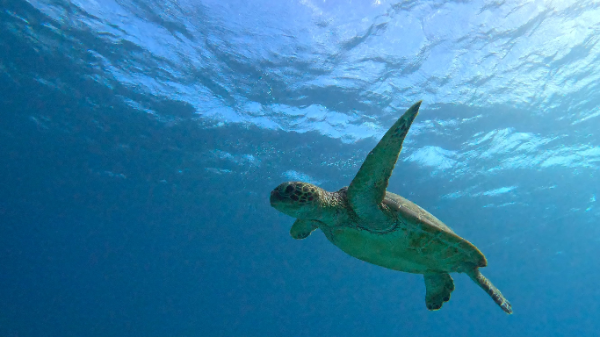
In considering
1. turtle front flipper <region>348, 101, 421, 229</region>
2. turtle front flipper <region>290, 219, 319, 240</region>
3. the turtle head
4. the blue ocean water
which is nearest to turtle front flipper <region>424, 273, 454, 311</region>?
turtle front flipper <region>348, 101, 421, 229</region>

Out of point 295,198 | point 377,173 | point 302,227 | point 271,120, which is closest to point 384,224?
point 377,173

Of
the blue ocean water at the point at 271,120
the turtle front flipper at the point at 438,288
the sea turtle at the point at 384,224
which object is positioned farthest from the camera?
the blue ocean water at the point at 271,120

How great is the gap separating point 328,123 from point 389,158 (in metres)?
10.5

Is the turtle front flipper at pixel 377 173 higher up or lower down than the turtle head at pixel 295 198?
higher up

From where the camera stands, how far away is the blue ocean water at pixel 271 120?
9.24m

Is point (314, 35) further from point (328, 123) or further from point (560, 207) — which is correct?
point (560, 207)

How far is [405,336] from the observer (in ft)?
253

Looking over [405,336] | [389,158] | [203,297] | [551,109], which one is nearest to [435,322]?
[405,336]

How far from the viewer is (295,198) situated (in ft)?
11.0

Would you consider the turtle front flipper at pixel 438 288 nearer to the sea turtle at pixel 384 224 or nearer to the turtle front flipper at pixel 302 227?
the sea turtle at pixel 384 224

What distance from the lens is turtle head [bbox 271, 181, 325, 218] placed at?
10.9 feet

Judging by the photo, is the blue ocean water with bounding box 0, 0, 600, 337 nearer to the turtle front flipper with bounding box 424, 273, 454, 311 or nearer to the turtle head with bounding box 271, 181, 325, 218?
the turtle head with bounding box 271, 181, 325, 218

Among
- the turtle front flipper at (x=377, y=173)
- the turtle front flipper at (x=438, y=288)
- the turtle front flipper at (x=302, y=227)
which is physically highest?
the turtle front flipper at (x=377, y=173)

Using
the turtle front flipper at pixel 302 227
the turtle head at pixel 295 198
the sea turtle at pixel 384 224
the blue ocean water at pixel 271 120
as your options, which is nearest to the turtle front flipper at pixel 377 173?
the sea turtle at pixel 384 224
